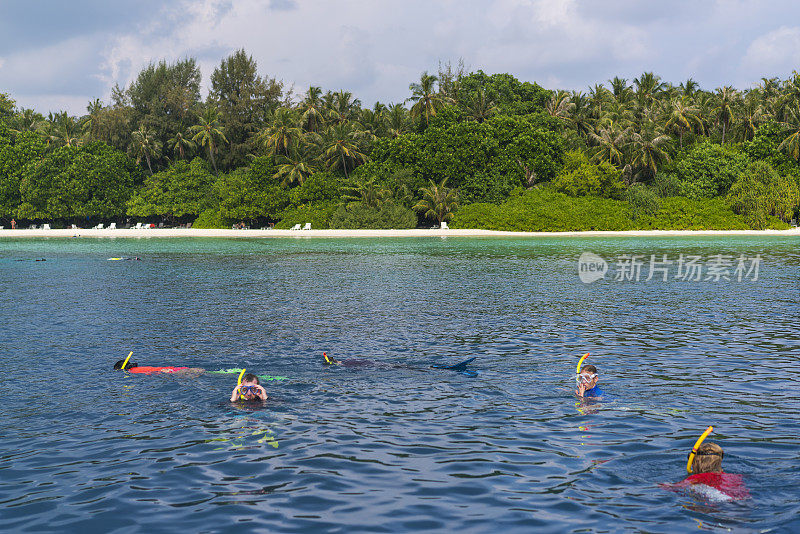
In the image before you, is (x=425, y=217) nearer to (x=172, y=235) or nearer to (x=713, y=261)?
(x=172, y=235)

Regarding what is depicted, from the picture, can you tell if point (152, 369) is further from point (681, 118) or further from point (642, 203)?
point (681, 118)

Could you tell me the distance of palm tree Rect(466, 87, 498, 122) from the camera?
286 feet

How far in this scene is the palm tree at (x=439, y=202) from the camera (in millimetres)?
77875

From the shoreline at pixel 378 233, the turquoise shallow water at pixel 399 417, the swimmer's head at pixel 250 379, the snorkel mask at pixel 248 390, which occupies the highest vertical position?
the shoreline at pixel 378 233

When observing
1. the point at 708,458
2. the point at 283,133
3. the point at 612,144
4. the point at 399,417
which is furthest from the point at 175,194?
the point at 708,458

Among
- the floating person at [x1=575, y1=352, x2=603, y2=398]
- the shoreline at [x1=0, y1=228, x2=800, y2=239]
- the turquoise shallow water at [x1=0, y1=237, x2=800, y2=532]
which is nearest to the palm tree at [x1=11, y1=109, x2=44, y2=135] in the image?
the shoreline at [x1=0, y1=228, x2=800, y2=239]

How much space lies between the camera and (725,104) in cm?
8975

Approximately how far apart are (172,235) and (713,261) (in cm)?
6148

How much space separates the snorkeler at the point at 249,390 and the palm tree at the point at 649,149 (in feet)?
257

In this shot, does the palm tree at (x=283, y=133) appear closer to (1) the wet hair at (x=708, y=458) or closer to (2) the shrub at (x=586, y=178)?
(2) the shrub at (x=586, y=178)

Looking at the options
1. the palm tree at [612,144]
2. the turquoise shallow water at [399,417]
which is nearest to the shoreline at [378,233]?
the palm tree at [612,144]

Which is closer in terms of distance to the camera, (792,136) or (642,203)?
(792,136)

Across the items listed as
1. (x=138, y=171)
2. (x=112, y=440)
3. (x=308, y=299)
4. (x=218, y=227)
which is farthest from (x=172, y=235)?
(x=112, y=440)

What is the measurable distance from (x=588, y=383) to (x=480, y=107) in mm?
79173
